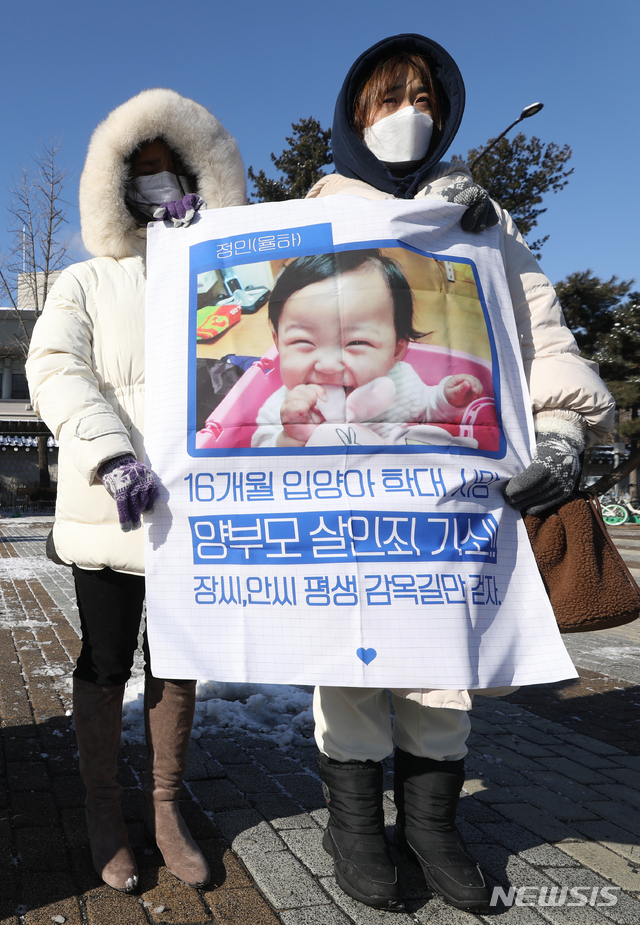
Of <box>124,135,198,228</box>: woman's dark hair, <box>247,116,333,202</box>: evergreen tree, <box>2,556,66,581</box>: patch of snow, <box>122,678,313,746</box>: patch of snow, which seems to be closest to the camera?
<box>124,135,198,228</box>: woman's dark hair

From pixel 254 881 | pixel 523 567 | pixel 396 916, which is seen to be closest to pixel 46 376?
pixel 523 567

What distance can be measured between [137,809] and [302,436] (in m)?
1.60

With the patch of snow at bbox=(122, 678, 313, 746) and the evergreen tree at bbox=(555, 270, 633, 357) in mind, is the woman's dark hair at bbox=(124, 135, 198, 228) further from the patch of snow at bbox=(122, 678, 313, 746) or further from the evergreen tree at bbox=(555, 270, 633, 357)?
the evergreen tree at bbox=(555, 270, 633, 357)

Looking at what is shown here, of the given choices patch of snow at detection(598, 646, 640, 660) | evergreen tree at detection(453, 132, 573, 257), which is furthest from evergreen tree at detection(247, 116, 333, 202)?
patch of snow at detection(598, 646, 640, 660)

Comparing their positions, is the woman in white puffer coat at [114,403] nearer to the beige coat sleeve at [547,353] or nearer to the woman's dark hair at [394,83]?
the woman's dark hair at [394,83]

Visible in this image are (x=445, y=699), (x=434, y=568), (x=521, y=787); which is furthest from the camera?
(x=521, y=787)

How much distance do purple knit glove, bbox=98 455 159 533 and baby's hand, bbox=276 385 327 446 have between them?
0.36 m

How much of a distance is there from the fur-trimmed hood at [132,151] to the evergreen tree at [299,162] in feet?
62.4

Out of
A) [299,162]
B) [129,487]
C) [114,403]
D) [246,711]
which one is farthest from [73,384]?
[299,162]

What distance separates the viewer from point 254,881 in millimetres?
2086

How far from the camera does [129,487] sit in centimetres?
181

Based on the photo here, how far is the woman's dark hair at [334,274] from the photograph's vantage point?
1892 mm

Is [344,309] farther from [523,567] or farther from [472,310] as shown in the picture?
[523,567]

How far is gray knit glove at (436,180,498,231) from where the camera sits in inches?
77.9
